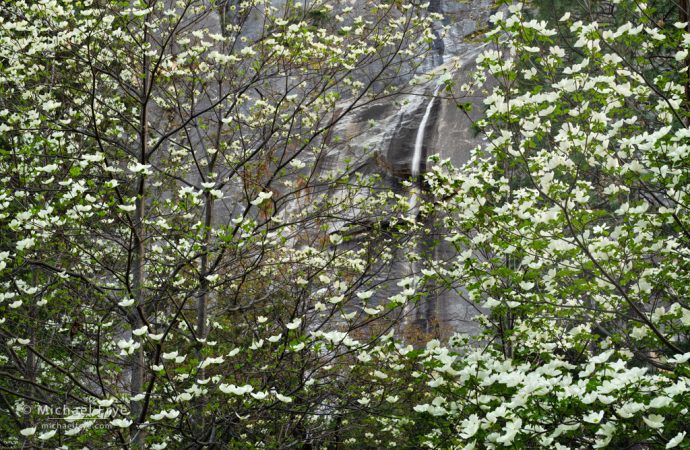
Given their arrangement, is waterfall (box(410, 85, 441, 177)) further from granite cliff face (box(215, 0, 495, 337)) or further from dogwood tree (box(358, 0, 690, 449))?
dogwood tree (box(358, 0, 690, 449))

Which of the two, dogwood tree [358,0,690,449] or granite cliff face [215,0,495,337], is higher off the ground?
granite cliff face [215,0,495,337]

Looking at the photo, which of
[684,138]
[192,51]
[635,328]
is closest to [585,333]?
[635,328]

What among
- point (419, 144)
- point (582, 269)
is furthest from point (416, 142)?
point (582, 269)

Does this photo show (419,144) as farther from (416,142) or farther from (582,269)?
(582,269)

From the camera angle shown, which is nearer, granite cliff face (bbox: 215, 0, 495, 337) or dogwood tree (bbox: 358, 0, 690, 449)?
dogwood tree (bbox: 358, 0, 690, 449)

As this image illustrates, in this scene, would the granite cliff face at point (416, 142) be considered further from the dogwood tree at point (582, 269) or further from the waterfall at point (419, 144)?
the dogwood tree at point (582, 269)

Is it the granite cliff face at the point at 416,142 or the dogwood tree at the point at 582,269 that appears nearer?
the dogwood tree at the point at 582,269

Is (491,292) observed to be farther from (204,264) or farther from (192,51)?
(192,51)

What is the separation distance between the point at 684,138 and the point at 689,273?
Result: 1.24 metres

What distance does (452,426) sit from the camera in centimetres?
431

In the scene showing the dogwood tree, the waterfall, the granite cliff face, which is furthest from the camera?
the waterfall

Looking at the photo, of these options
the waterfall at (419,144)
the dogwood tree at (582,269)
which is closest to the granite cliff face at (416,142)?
the waterfall at (419,144)

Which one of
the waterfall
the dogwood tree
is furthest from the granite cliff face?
the dogwood tree

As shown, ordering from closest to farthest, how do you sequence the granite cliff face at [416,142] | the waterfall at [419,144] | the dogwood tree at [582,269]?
the dogwood tree at [582,269]
the granite cliff face at [416,142]
the waterfall at [419,144]
